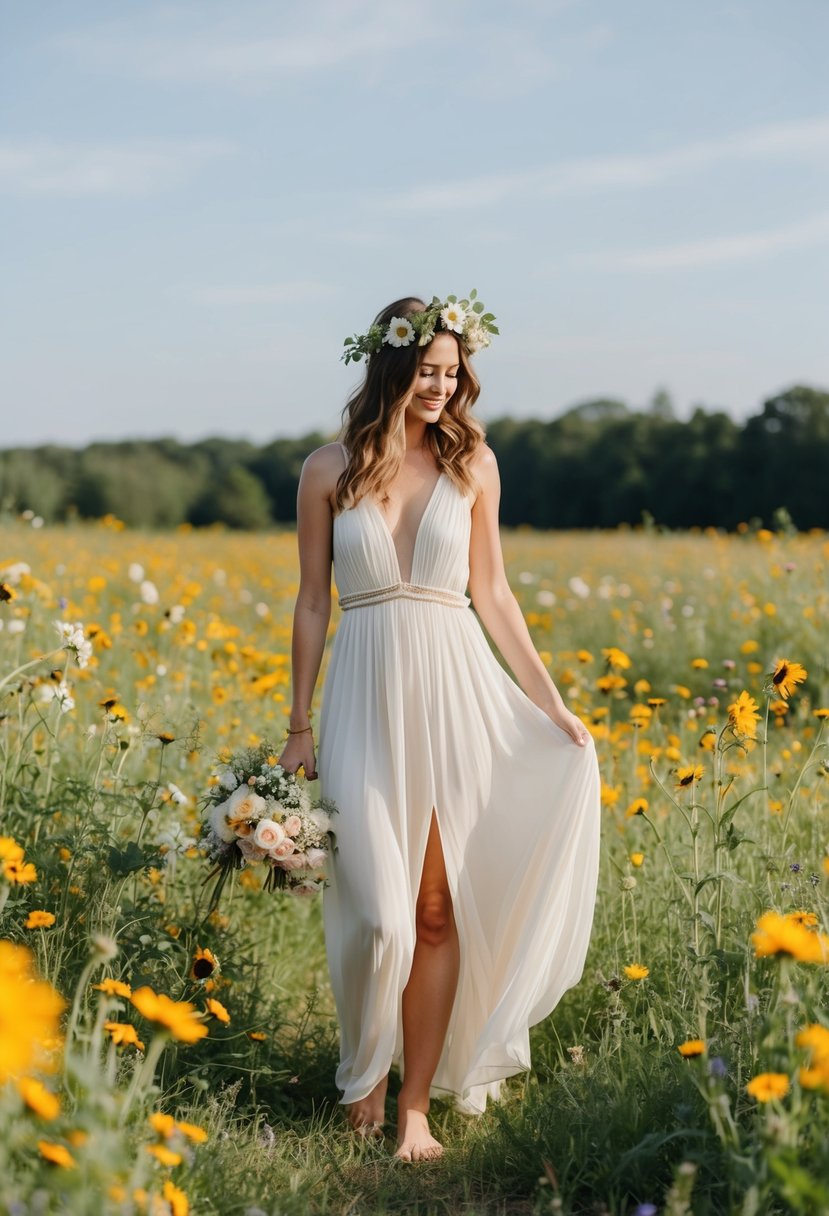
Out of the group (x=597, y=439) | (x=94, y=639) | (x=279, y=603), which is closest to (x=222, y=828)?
(x=94, y=639)

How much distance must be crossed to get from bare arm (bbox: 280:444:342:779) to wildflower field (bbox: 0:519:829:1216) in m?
0.31

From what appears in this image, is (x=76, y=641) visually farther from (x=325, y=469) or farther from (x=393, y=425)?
(x=393, y=425)

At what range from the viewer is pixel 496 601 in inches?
141

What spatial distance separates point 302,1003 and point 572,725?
4.56 feet

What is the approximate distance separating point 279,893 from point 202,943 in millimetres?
623

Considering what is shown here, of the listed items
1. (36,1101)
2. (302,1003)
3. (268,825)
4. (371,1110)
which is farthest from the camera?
(302,1003)

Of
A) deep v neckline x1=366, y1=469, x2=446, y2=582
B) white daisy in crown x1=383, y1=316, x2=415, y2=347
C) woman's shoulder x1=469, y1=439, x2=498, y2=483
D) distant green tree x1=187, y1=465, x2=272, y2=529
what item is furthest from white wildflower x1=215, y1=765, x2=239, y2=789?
distant green tree x1=187, y1=465, x2=272, y2=529

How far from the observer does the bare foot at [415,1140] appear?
10.2ft

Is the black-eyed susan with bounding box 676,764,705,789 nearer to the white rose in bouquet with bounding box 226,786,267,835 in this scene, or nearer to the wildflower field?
the wildflower field

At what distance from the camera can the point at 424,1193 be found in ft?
9.43

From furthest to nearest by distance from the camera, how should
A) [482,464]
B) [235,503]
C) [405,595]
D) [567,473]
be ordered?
[567,473] < [235,503] < [482,464] < [405,595]

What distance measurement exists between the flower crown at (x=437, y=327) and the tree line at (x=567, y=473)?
1076 inches

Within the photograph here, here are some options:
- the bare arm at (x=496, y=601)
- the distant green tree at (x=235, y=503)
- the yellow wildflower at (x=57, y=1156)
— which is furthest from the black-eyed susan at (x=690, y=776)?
the distant green tree at (x=235, y=503)

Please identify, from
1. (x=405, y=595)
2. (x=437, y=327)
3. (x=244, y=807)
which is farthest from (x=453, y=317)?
(x=244, y=807)
